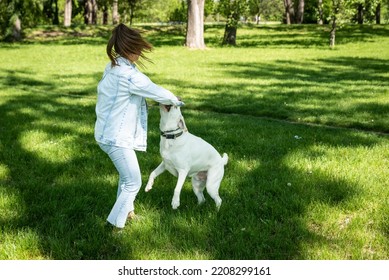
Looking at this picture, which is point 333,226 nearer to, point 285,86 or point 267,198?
point 267,198

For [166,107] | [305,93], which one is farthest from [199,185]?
[305,93]

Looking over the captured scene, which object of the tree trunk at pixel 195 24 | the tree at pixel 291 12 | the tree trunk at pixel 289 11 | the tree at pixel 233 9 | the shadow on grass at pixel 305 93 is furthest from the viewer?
the tree trunk at pixel 289 11

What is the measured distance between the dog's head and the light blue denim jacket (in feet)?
0.82

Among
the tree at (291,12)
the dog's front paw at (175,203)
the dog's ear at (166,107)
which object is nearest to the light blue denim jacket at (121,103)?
the dog's ear at (166,107)

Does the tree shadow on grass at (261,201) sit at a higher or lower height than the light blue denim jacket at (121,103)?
lower

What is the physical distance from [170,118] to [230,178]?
6.17ft

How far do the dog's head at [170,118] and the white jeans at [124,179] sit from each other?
44cm

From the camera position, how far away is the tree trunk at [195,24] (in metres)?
26.9

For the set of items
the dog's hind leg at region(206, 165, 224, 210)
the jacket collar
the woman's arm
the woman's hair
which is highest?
the woman's hair

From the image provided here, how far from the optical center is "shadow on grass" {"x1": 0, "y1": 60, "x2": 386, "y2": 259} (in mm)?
4215

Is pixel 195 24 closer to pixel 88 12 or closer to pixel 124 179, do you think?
pixel 124 179

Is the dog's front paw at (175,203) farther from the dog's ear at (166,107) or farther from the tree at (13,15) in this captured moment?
the tree at (13,15)

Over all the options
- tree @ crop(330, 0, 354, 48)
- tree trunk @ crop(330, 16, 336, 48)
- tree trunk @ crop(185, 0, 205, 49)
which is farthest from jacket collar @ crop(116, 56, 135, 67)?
tree trunk @ crop(330, 16, 336, 48)

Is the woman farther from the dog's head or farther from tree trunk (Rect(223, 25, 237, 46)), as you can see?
tree trunk (Rect(223, 25, 237, 46))
